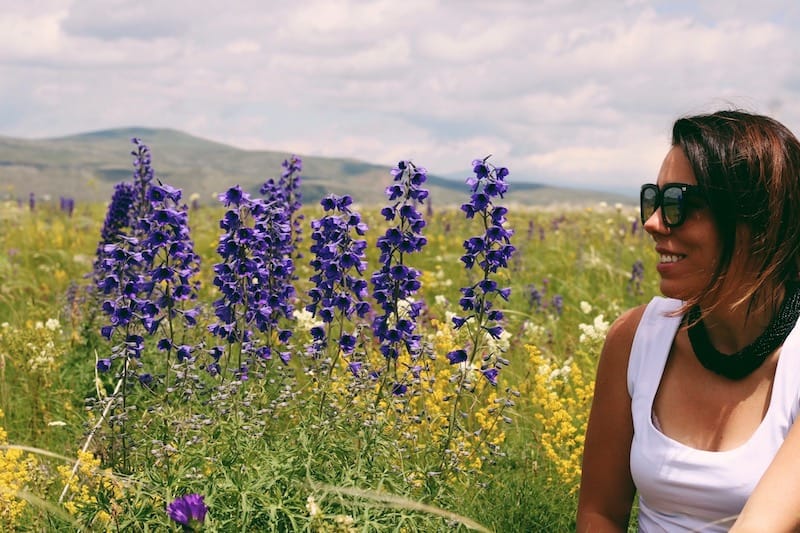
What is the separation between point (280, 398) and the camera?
3.49 m

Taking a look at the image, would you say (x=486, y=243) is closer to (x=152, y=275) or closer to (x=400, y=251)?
(x=400, y=251)

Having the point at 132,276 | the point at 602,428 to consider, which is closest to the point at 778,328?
the point at 602,428

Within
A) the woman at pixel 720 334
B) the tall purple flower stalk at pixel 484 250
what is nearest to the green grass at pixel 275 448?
the tall purple flower stalk at pixel 484 250

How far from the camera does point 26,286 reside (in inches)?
342

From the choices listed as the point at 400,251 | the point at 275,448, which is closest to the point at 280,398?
the point at 275,448

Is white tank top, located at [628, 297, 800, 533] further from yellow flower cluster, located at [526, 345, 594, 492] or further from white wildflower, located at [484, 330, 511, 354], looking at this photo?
white wildflower, located at [484, 330, 511, 354]

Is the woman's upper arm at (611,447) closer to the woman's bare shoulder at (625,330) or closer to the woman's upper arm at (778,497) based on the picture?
the woman's bare shoulder at (625,330)

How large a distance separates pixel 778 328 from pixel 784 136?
1.99ft

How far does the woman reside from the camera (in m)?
2.67

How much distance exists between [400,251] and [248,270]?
70 centimetres

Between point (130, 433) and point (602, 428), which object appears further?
point (130, 433)

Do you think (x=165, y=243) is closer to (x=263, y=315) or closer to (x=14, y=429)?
(x=263, y=315)

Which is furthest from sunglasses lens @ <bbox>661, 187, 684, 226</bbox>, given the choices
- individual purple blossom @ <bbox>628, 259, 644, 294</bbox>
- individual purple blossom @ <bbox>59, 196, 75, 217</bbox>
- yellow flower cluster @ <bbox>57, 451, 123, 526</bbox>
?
individual purple blossom @ <bbox>59, 196, 75, 217</bbox>

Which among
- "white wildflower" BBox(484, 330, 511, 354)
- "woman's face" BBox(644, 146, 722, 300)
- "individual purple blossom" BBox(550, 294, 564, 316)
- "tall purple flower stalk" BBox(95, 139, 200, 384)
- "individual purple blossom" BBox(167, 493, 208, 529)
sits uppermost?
"woman's face" BBox(644, 146, 722, 300)
